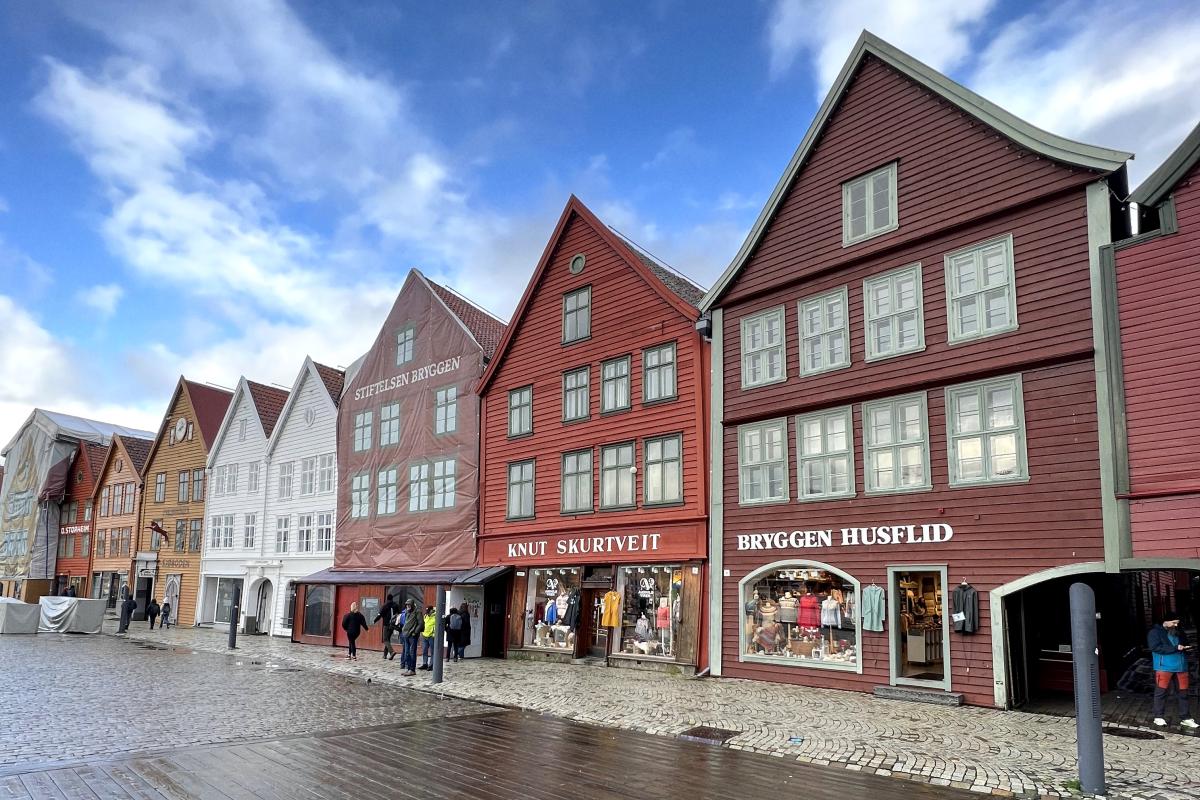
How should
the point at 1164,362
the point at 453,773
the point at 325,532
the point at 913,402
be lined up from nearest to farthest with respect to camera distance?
the point at 453,773 → the point at 1164,362 → the point at 913,402 → the point at 325,532

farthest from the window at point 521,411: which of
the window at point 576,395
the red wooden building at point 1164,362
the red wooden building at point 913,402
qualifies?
the red wooden building at point 1164,362

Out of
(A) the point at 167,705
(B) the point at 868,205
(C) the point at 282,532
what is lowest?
(A) the point at 167,705

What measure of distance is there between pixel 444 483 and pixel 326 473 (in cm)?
890

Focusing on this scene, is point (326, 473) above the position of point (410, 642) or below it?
above

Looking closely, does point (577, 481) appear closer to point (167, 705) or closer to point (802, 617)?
point (802, 617)

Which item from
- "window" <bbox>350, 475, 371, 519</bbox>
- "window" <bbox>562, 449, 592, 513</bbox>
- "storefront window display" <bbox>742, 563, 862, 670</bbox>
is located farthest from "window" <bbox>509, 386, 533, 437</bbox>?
"storefront window display" <bbox>742, 563, 862, 670</bbox>

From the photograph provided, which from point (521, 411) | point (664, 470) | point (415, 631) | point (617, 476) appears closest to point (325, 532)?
point (521, 411)

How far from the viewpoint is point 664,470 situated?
22.4m

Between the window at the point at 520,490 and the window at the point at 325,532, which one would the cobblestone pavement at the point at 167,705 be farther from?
the window at the point at 325,532

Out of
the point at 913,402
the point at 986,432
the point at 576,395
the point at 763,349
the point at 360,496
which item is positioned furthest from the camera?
the point at 360,496

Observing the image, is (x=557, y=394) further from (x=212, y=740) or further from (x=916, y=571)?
(x=212, y=740)

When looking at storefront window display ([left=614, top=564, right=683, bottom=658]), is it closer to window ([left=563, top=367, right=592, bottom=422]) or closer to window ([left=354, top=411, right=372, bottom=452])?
window ([left=563, top=367, right=592, bottom=422])

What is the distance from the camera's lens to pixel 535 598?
82.6 feet

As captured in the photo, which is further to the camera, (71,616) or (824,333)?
(71,616)
